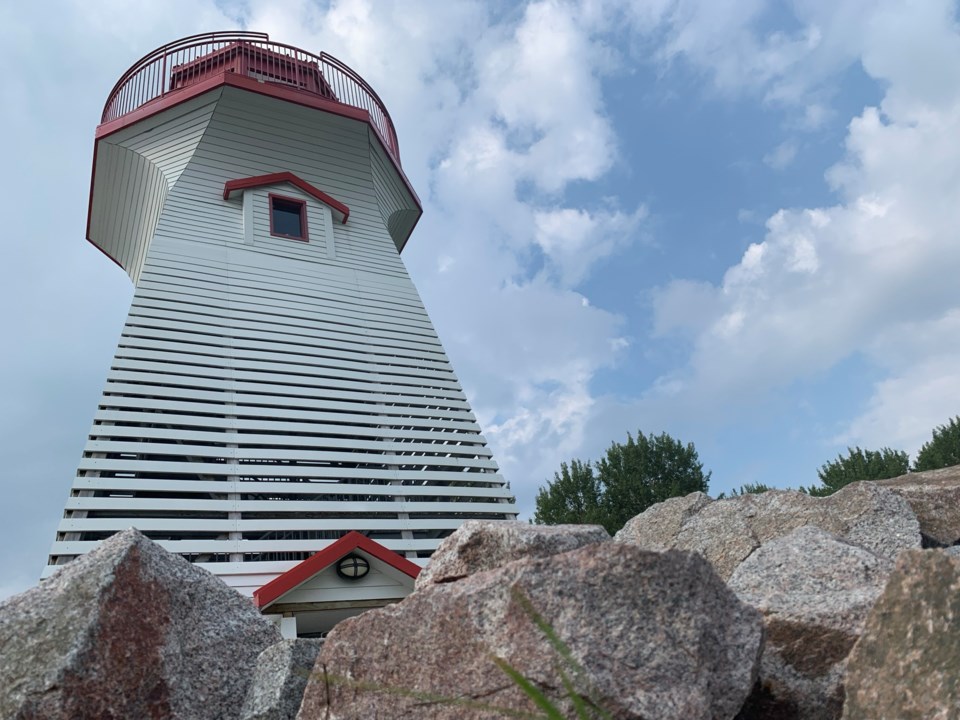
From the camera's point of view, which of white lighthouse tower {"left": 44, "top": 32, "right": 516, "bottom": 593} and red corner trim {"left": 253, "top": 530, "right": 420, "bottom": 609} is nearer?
red corner trim {"left": 253, "top": 530, "right": 420, "bottom": 609}

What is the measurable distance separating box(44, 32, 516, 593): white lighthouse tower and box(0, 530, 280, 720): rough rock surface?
5871mm

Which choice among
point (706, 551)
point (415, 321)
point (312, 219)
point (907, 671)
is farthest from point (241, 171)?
point (907, 671)

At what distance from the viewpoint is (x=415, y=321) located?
1422 centimetres

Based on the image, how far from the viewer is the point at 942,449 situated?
98.8 feet

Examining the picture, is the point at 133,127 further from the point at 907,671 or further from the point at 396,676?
the point at 907,671

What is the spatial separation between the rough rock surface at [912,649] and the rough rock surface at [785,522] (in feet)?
9.01

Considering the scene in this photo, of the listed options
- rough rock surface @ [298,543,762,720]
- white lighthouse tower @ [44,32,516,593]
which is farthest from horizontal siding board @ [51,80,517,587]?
rough rock surface @ [298,543,762,720]

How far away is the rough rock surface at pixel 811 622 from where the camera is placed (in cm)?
270

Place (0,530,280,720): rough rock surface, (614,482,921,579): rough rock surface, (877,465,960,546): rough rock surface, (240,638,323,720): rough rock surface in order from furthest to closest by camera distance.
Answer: (877,465,960,546): rough rock surface < (614,482,921,579): rough rock surface < (240,638,323,720): rough rock surface < (0,530,280,720): rough rock surface

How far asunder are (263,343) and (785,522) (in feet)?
30.2

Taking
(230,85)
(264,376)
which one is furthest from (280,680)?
(230,85)

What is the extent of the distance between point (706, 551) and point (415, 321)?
9630 millimetres

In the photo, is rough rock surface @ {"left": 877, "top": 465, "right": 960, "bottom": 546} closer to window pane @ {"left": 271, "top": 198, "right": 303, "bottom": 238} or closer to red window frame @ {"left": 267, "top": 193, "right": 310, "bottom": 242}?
red window frame @ {"left": 267, "top": 193, "right": 310, "bottom": 242}

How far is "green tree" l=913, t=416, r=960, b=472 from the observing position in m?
29.7
